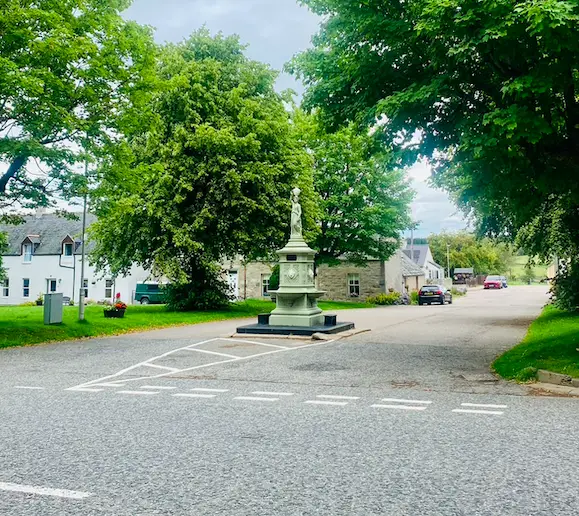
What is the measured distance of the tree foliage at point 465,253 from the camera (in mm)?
107938

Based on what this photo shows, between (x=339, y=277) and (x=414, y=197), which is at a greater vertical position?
(x=414, y=197)

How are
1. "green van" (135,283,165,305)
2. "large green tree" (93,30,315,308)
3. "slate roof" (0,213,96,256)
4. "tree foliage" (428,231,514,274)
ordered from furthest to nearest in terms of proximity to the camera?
"tree foliage" (428,231,514,274) < "slate roof" (0,213,96,256) < "green van" (135,283,165,305) < "large green tree" (93,30,315,308)

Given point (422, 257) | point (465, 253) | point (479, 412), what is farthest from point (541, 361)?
point (465, 253)

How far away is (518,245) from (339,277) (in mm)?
25506

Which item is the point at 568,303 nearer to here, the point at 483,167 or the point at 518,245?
the point at 518,245

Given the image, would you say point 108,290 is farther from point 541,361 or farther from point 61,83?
point 541,361

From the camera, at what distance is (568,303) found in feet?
74.3

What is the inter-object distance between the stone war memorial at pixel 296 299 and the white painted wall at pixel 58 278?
28313 millimetres

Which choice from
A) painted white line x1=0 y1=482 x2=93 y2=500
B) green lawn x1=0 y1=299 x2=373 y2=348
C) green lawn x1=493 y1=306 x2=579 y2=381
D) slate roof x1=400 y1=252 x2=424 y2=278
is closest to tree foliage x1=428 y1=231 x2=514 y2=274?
slate roof x1=400 y1=252 x2=424 y2=278

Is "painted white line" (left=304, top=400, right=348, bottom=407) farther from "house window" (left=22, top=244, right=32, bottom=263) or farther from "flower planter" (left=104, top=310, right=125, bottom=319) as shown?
"house window" (left=22, top=244, right=32, bottom=263)

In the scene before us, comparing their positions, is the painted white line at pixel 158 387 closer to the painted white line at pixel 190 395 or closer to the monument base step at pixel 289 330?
the painted white line at pixel 190 395

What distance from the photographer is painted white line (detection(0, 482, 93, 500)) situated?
4156 millimetres

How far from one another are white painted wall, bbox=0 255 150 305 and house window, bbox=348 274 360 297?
17473 millimetres

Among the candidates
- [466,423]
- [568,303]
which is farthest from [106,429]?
[568,303]
